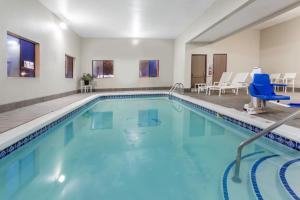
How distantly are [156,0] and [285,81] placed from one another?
25.1 feet

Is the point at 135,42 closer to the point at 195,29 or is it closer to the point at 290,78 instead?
the point at 195,29

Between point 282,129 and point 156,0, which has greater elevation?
point 156,0

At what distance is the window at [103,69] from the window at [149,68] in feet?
5.50

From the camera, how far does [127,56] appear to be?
12.0 meters

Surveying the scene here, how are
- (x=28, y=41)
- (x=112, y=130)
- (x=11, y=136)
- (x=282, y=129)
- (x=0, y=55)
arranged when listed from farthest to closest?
1. (x=28, y=41)
2. (x=0, y=55)
3. (x=112, y=130)
4. (x=282, y=129)
5. (x=11, y=136)

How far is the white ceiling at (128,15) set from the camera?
6387mm

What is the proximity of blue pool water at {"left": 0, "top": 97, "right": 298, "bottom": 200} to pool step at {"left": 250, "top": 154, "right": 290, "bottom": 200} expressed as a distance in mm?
117

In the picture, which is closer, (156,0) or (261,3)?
(261,3)

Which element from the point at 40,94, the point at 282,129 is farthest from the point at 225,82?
the point at 40,94

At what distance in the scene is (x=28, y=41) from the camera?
5.90 meters

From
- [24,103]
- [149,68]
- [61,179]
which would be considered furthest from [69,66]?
[61,179]

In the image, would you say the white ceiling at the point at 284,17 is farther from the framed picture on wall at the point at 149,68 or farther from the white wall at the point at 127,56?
the framed picture on wall at the point at 149,68

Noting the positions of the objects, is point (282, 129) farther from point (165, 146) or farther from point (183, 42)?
point (183, 42)

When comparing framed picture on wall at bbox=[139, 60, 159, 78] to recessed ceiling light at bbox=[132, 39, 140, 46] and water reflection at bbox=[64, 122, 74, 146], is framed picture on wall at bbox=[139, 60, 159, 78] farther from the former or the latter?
water reflection at bbox=[64, 122, 74, 146]
